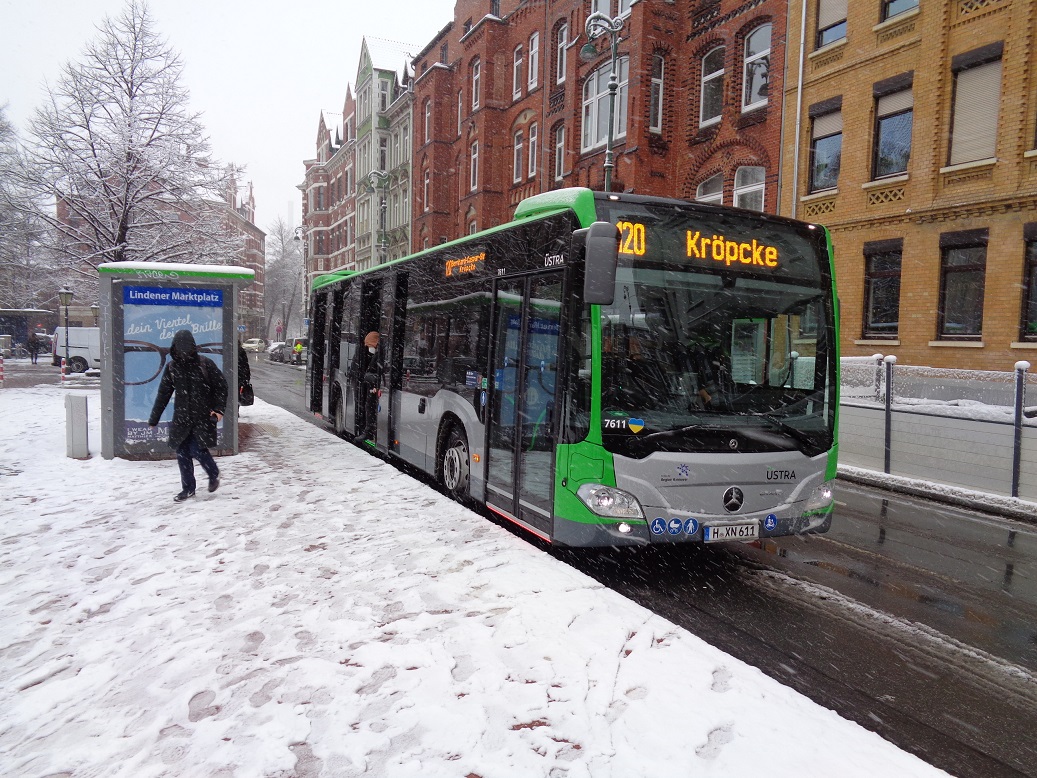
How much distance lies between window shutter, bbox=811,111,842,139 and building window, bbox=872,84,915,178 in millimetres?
978

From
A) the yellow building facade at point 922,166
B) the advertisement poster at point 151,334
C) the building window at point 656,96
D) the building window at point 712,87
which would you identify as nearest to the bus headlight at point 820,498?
the advertisement poster at point 151,334

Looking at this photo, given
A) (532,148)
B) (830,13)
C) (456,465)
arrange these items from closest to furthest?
(456,465) → (830,13) → (532,148)

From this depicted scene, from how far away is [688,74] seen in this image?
74.2 ft

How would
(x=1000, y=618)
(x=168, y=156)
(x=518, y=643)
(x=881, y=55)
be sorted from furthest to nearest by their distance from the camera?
(x=168, y=156) < (x=881, y=55) < (x=1000, y=618) < (x=518, y=643)

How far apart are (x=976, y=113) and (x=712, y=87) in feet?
27.5

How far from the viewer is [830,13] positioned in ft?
60.5

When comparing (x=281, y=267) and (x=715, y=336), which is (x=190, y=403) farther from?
(x=281, y=267)

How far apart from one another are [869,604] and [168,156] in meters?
22.8

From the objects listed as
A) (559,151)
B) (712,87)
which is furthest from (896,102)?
(559,151)

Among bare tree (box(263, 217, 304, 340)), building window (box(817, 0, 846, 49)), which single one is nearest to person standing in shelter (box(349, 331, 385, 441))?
building window (box(817, 0, 846, 49))

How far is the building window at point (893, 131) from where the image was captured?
55.1 feet

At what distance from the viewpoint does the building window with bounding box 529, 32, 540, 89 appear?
30.8 m

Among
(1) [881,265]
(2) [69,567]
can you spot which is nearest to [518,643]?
(2) [69,567]

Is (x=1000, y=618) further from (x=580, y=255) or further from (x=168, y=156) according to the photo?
(x=168, y=156)
